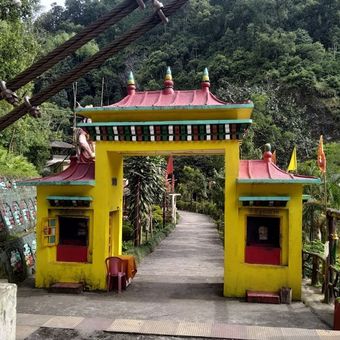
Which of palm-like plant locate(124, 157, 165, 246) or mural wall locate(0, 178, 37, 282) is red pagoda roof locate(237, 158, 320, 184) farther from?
palm-like plant locate(124, 157, 165, 246)

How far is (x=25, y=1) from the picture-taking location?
57.3 ft

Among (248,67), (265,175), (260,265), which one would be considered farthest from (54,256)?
(248,67)

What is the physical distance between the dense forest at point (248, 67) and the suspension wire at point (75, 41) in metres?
22.6

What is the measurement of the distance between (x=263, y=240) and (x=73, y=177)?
4.53 m

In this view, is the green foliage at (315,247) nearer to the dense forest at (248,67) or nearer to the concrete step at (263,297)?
the concrete step at (263,297)

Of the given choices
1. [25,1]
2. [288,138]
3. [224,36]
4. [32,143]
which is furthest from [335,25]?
[25,1]

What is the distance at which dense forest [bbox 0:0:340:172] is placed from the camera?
125ft

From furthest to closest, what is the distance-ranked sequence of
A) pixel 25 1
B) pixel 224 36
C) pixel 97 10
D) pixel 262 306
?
1. pixel 97 10
2. pixel 224 36
3. pixel 25 1
4. pixel 262 306

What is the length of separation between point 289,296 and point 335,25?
48.8m

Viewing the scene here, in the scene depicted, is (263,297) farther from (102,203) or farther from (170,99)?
(170,99)

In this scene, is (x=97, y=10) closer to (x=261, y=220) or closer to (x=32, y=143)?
(x=32, y=143)

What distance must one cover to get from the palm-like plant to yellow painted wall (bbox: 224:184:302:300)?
679cm

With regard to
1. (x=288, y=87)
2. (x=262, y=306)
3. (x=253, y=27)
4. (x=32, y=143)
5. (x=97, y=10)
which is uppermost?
(x=97, y=10)

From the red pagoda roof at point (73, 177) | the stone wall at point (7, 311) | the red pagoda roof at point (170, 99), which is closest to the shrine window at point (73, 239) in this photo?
the red pagoda roof at point (73, 177)
